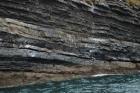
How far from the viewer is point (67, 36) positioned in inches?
1531

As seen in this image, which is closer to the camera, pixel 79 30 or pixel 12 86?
pixel 12 86

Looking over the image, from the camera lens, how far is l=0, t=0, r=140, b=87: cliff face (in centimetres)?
3503

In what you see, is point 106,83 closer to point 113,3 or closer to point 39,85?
point 39,85

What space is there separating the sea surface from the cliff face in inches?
78.5

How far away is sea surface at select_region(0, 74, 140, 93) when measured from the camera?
33125 mm

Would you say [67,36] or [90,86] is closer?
[90,86]

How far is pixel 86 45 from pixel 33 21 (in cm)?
677

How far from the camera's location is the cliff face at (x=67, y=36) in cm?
3503

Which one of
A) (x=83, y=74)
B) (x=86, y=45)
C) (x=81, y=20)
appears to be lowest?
(x=83, y=74)

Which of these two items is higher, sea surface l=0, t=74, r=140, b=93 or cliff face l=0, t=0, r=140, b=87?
cliff face l=0, t=0, r=140, b=87

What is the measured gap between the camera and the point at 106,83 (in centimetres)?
3669

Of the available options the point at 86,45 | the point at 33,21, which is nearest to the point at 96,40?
the point at 86,45

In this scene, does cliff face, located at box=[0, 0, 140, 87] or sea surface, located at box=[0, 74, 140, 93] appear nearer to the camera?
sea surface, located at box=[0, 74, 140, 93]

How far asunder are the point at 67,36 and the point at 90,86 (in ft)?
20.5
